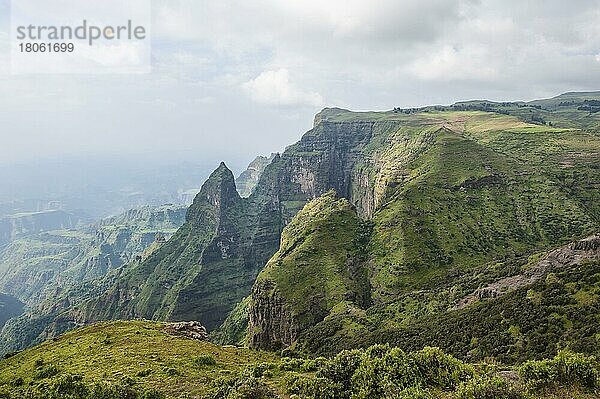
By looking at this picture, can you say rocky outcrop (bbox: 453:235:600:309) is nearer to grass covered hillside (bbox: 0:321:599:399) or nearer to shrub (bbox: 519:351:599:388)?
grass covered hillside (bbox: 0:321:599:399)

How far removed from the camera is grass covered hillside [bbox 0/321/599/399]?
2420 cm

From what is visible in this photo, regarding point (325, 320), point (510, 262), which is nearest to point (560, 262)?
point (510, 262)

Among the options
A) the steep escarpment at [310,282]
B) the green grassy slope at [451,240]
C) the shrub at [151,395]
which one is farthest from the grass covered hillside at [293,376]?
the steep escarpment at [310,282]

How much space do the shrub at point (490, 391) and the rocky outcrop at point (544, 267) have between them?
5767 centimetres

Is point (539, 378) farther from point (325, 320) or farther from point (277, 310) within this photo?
point (277, 310)

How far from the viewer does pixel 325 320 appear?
102 m

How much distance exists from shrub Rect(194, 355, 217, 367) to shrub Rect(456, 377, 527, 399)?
91.6 feet

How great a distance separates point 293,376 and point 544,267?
64.2m

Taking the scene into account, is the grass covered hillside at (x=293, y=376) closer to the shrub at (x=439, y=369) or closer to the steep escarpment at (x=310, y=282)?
the shrub at (x=439, y=369)

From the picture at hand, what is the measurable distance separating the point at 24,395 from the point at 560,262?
81.5 m

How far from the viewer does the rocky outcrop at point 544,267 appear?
240ft

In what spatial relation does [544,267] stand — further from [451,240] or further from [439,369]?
[439,369]

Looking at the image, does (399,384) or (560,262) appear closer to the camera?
(399,384)

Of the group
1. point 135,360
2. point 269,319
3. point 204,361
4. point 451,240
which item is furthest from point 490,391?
point 451,240
